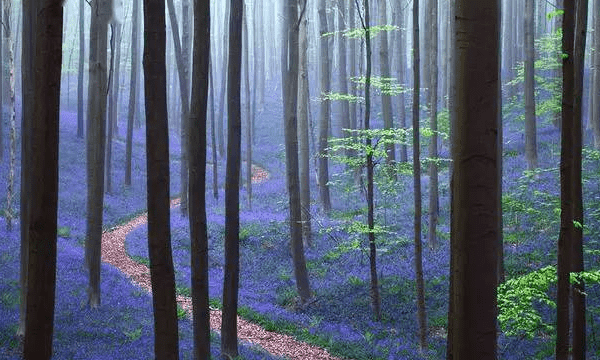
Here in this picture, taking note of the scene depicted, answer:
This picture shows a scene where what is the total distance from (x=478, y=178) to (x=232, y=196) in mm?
7354

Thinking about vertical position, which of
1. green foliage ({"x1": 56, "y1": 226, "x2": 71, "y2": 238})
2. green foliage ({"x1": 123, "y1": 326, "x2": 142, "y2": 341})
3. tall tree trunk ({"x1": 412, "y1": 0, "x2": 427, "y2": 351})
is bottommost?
green foliage ({"x1": 56, "y1": 226, "x2": 71, "y2": 238})

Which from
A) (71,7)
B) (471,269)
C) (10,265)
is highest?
(71,7)

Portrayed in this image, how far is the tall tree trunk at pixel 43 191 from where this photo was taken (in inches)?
193

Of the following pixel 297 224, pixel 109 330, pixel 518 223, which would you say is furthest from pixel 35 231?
pixel 518 223

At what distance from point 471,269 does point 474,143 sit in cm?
76

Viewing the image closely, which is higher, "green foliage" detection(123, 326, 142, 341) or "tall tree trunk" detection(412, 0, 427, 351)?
"tall tree trunk" detection(412, 0, 427, 351)

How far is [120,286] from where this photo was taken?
50.7ft

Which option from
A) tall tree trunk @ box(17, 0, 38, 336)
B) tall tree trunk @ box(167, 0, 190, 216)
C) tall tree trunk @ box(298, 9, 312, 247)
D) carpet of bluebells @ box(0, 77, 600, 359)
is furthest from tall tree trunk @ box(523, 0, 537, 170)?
tall tree trunk @ box(17, 0, 38, 336)

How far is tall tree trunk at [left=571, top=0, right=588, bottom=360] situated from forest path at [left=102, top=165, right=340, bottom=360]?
480 cm

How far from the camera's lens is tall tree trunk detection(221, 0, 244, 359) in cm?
1059

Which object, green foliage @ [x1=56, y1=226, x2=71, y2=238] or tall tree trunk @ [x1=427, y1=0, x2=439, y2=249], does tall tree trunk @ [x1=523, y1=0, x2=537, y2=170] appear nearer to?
tall tree trunk @ [x1=427, y1=0, x2=439, y2=249]

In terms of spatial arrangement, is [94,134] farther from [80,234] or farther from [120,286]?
[80,234]

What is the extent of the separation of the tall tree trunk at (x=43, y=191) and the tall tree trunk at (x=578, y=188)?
6.34 metres

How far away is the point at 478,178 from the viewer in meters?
3.74
